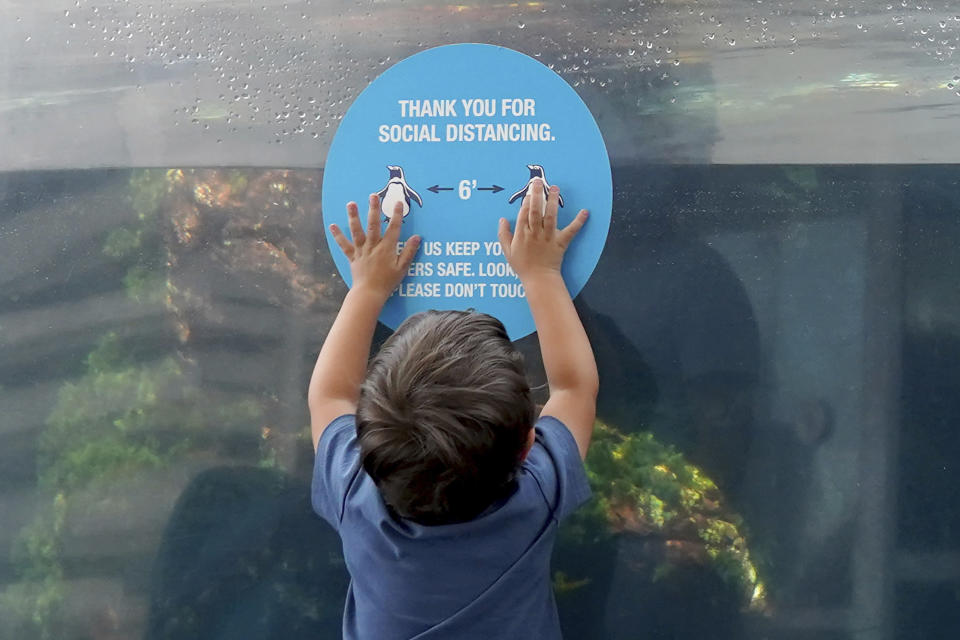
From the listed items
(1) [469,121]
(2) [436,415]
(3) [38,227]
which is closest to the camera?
(2) [436,415]

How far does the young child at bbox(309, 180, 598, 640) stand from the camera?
715 mm

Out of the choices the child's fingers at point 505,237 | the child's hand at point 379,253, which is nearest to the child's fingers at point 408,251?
the child's hand at point 379,253

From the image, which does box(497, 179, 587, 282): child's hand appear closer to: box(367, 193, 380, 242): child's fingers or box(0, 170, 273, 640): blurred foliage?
box(367, 193, 380, 242): child's fingers

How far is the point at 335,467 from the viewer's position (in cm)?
88

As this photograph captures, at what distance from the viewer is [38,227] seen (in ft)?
3.62

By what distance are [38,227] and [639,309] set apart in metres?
0.86

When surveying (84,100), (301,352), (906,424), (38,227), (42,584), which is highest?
(84,100)

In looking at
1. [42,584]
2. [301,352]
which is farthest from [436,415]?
[42,584]

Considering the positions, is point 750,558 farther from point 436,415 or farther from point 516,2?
point 516,2

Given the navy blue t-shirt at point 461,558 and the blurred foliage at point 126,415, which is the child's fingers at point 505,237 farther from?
the blurred foliage at point 126,415

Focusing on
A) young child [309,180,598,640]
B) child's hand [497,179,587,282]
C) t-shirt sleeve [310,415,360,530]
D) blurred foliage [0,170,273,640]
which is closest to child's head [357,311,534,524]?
young child [309,180,598,640]

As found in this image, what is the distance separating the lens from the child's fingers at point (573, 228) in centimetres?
97

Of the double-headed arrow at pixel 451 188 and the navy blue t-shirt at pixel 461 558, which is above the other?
the double-headed arrow at pixel 451 188

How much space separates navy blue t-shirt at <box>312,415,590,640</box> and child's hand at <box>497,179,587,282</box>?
8.8 inches
